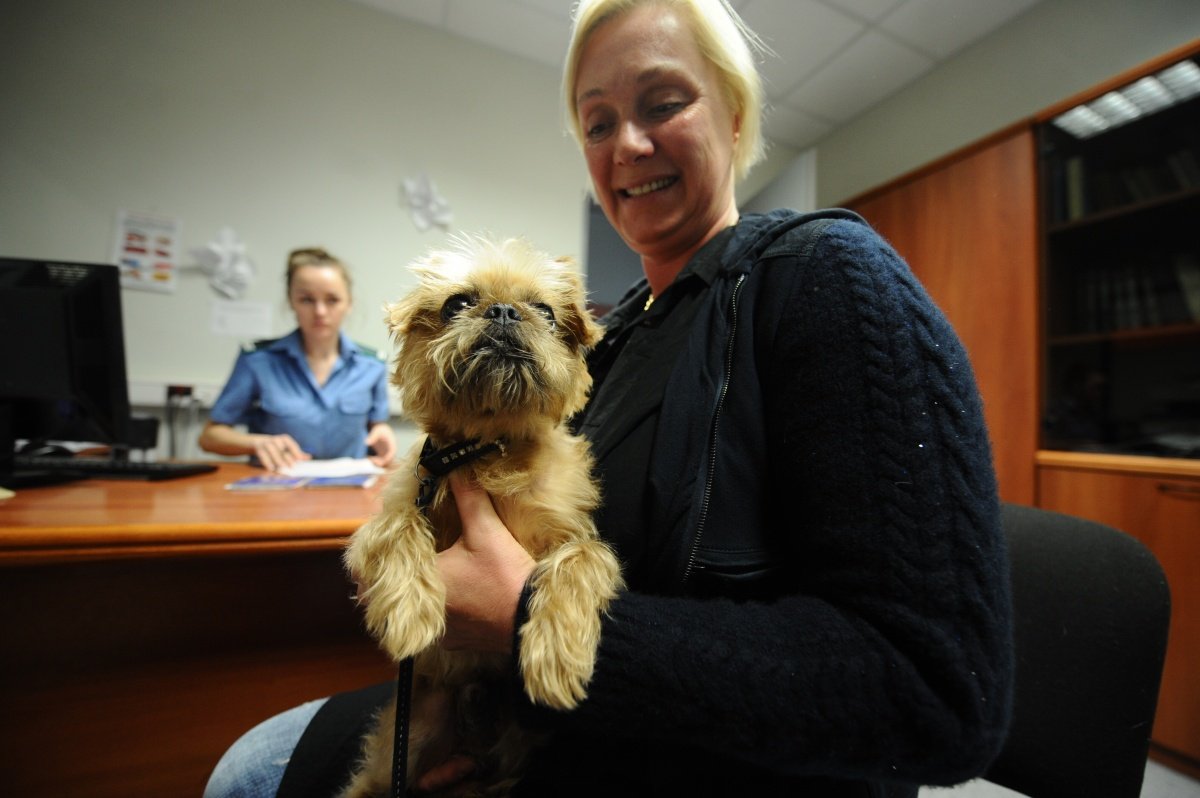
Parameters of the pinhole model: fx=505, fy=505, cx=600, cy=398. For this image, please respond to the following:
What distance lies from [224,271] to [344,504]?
259 centimetres

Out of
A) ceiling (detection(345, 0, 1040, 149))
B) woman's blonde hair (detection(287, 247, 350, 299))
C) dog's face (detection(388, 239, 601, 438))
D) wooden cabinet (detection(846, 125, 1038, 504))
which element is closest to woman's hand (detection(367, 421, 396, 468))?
woman's blonde hair (detection(287, 247, 350, 299))

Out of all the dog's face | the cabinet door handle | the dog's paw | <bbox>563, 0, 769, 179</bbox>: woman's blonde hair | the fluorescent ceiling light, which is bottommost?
the cabinet door handle

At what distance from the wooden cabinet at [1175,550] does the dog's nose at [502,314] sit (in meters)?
2.46

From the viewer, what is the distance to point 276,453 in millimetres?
2039

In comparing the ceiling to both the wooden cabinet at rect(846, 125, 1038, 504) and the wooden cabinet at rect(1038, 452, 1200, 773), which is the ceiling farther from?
Result: the wooden cabinet at rect(1038, 452, 1200, 773)

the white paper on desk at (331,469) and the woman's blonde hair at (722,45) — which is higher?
the woman's blonde hair at (722,45)

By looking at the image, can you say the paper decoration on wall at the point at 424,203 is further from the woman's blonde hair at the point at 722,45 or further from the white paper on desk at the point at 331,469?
the woman's blonde hair at the point at 722,45

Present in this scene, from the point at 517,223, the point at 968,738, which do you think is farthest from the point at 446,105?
the point at 968,738

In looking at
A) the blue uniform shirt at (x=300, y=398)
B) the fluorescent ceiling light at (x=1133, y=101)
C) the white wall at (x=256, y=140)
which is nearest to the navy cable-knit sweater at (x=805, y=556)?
the blue uniform shirt at (x=300, y=398)

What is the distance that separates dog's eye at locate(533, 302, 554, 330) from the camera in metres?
0.86

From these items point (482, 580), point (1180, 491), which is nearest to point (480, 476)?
point (482, 580)

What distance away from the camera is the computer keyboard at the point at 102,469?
64.5 inches

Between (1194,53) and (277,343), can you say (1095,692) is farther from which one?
(277,343)

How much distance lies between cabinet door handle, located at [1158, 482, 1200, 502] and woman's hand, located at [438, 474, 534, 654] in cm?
250
